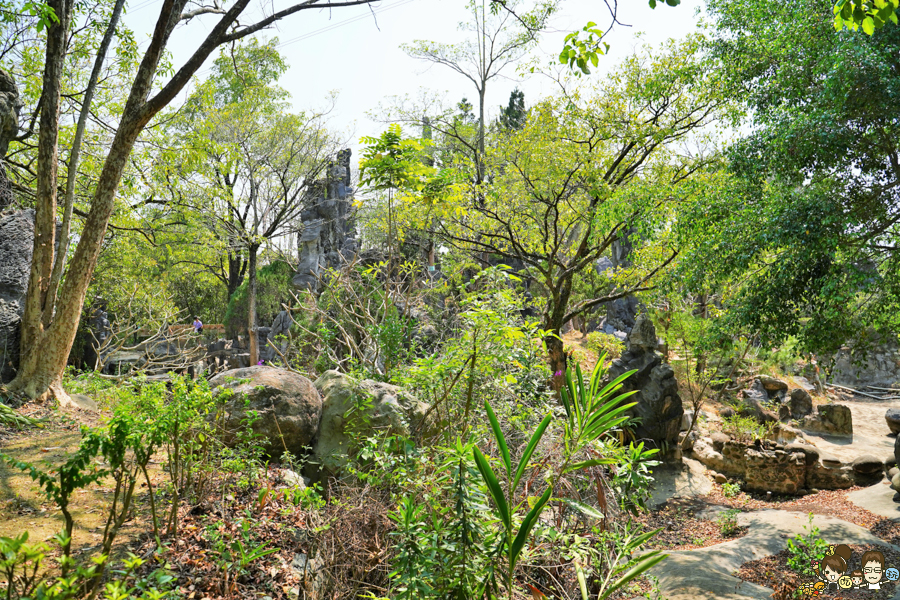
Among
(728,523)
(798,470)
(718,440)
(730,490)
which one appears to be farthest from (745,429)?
(728,523)

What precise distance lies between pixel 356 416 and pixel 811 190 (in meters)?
6.14

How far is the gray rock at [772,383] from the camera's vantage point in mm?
18344

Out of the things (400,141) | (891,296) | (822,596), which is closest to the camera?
(822,596)

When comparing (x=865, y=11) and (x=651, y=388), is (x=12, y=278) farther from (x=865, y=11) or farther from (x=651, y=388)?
(x=651, y=388)

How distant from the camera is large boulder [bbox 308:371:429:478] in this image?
4.07 m

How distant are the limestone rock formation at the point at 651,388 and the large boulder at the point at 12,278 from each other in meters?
10.1

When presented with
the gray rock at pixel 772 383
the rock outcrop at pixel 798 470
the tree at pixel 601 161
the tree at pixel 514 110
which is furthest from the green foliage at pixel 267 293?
the gray rock at pixel 772 383

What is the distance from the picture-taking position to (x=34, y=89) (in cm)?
Answer: 782

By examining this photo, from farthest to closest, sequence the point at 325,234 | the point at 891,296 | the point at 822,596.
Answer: the point at 325,234, the point at 891,296, the point at 822,596

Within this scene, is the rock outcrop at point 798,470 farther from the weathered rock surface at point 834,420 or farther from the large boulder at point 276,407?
the large boulder at point 276,407

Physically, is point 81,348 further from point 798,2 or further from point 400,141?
point 798,2

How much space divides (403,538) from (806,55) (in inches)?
290

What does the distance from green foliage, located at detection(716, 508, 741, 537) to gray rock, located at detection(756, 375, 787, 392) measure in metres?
12.4

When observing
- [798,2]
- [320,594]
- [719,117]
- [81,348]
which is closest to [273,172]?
[81,348]
